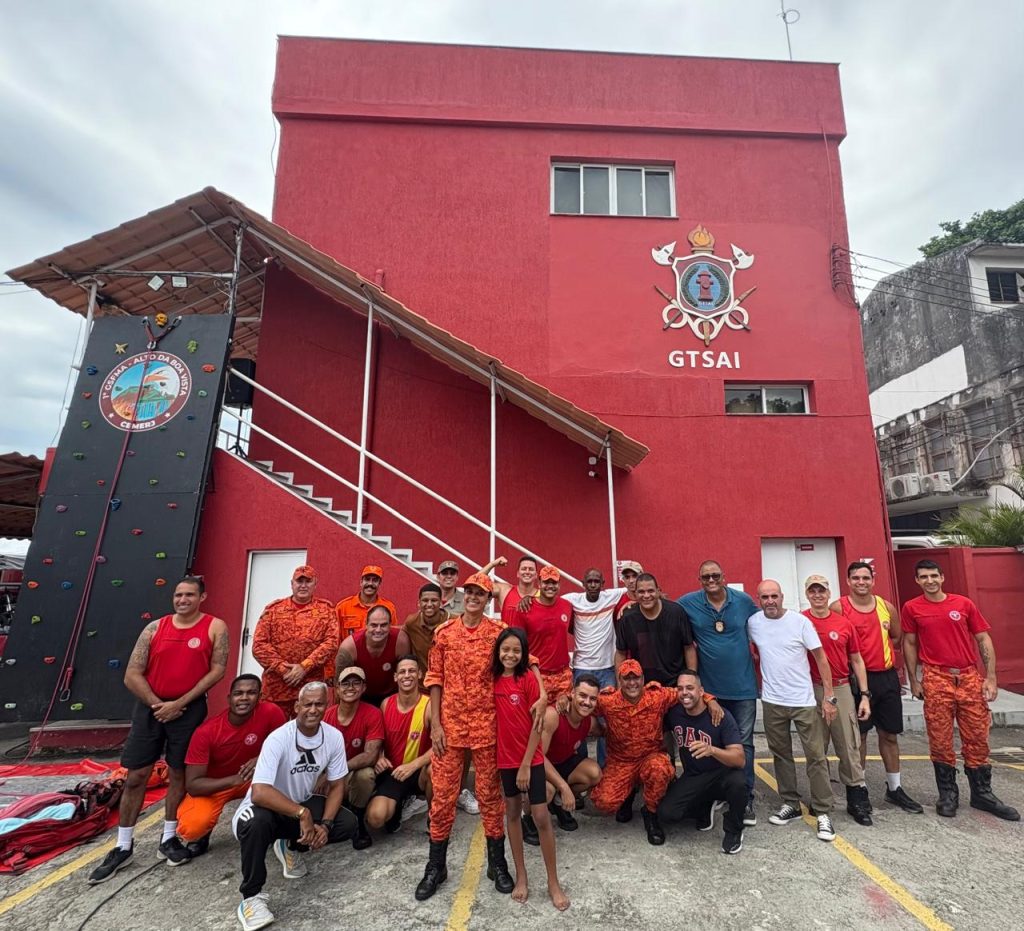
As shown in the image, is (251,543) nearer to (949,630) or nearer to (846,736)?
(846,736)

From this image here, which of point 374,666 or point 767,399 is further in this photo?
point 767,399

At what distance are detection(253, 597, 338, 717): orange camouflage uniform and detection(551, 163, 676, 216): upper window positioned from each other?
7.71m

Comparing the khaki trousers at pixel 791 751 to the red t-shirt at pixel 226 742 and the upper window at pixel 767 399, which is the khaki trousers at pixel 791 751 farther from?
the upper window at pixel 767 399

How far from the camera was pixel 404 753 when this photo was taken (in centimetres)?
401

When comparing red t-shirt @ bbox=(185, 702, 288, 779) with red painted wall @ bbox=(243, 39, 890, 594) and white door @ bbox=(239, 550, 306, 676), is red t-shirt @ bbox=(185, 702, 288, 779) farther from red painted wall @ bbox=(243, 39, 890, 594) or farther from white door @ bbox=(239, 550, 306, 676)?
red painted wall @ bbox=(243, 39, 890, 594)

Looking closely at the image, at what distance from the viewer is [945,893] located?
314 centimetres

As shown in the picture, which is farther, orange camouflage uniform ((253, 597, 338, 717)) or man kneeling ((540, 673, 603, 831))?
orange camouflage uniform ((253, 597, 338, 717))

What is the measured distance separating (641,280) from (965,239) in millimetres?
22581

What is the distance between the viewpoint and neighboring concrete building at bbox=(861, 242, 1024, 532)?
14703 millimetres

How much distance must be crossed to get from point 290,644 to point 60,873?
1.84 meters

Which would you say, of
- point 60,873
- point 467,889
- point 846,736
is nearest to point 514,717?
point 467,889

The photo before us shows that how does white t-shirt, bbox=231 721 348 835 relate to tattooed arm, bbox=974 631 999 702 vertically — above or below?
below

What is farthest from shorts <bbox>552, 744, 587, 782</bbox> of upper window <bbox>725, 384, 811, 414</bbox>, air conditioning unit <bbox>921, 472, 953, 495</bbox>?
air conditioning unit <bbox>921, 472, 953, 495</bbox>

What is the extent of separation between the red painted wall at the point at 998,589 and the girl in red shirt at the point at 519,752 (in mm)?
7934
